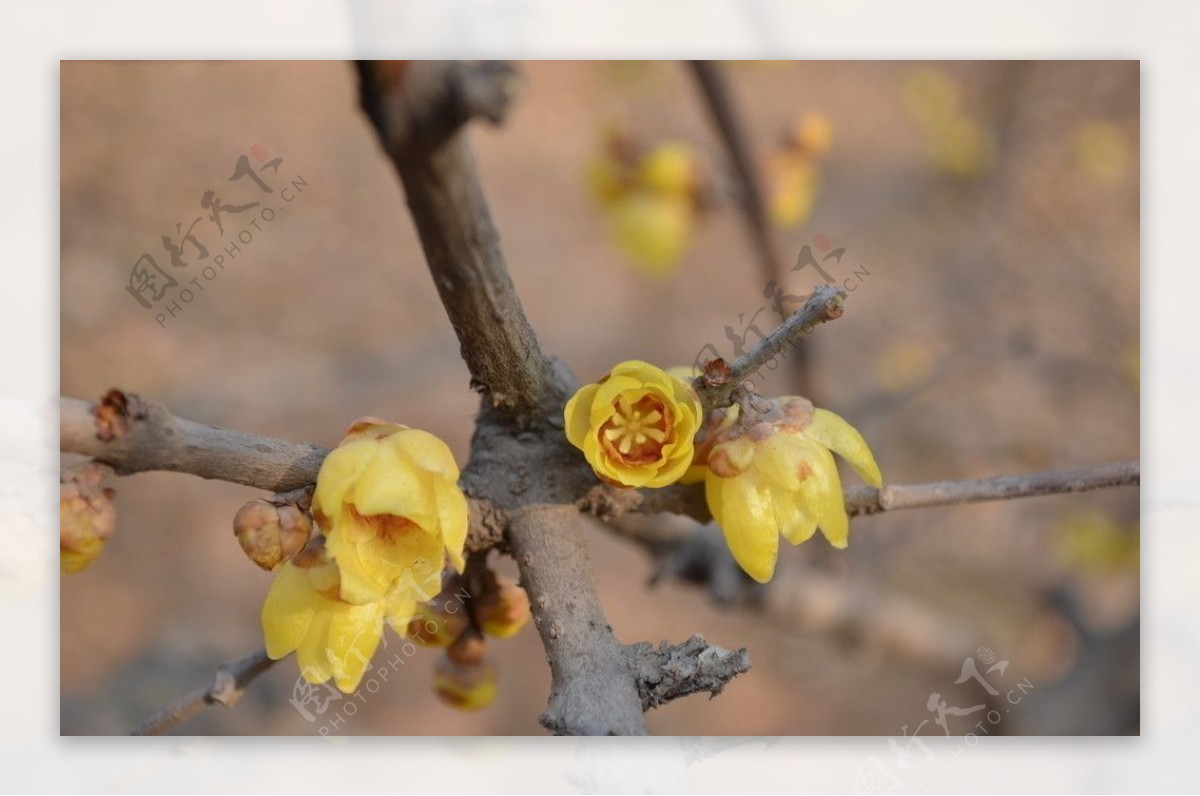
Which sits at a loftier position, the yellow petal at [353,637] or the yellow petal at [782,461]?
the yellow petal at [782,461]

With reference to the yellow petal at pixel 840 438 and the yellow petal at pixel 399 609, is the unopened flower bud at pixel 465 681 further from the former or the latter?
the yellow petal at pixel 840 438

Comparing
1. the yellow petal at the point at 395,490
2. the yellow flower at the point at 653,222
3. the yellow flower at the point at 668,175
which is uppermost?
the yellow flower at the point at 668,175

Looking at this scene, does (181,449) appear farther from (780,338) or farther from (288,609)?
(780,338)

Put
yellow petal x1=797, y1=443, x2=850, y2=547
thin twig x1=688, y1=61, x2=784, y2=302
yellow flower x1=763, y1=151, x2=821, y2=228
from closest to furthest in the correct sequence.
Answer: yellow petal x1=797, y1=443, x2=850, y2=547, thin twig x1=688, y1=61, x2=784, y2=302, yellow flower x1=763, y1=151, x2=821, y2=228

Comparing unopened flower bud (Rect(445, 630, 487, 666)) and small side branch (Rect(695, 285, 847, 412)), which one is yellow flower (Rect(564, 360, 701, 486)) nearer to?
small side branch (Rect(695, 285, 847, 412))

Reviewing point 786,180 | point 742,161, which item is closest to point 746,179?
point 742,161

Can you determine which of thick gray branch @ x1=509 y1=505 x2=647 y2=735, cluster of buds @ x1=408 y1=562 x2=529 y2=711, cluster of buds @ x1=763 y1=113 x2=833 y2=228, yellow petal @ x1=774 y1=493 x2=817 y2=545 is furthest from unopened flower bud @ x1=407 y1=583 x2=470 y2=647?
cluster of buds @ x1=763 y1=113 x2=833 y2=228

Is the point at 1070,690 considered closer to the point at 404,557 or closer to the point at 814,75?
the point at 814,75

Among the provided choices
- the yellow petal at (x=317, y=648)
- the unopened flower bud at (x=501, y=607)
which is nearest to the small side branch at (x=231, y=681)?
the yellow petal at (x=317, y=648)
